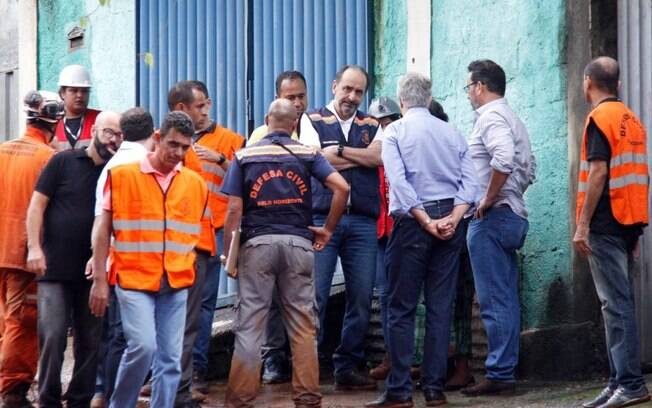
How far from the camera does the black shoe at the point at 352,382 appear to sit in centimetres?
1016

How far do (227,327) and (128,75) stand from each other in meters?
3.75

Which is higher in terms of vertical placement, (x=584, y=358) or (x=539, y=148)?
(x=539, y=148)

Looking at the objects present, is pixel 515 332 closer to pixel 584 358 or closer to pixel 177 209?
pixel 584 358

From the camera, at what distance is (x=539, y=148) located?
10438mm

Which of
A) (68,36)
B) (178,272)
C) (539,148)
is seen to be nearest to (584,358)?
(539,148)

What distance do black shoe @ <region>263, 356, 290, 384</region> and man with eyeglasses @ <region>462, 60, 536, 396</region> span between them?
155cm

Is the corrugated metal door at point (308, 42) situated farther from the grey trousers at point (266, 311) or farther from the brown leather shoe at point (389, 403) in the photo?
the brown leather shoe at point (389, 403)

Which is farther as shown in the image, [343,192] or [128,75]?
[128,75]

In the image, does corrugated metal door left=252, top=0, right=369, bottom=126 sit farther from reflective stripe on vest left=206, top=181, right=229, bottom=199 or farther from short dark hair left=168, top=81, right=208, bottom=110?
short dark hair left=168, top=81, right=208, bottom=110

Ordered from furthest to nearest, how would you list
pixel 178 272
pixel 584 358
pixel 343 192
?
pixel 584 358, pixel 343 192, pixel 178 272

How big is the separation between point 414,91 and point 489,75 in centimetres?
58

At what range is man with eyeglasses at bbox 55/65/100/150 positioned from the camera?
10.4 meters

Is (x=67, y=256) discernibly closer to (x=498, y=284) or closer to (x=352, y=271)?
(x=352, y=271)

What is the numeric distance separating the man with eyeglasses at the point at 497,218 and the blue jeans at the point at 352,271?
2.51ft
